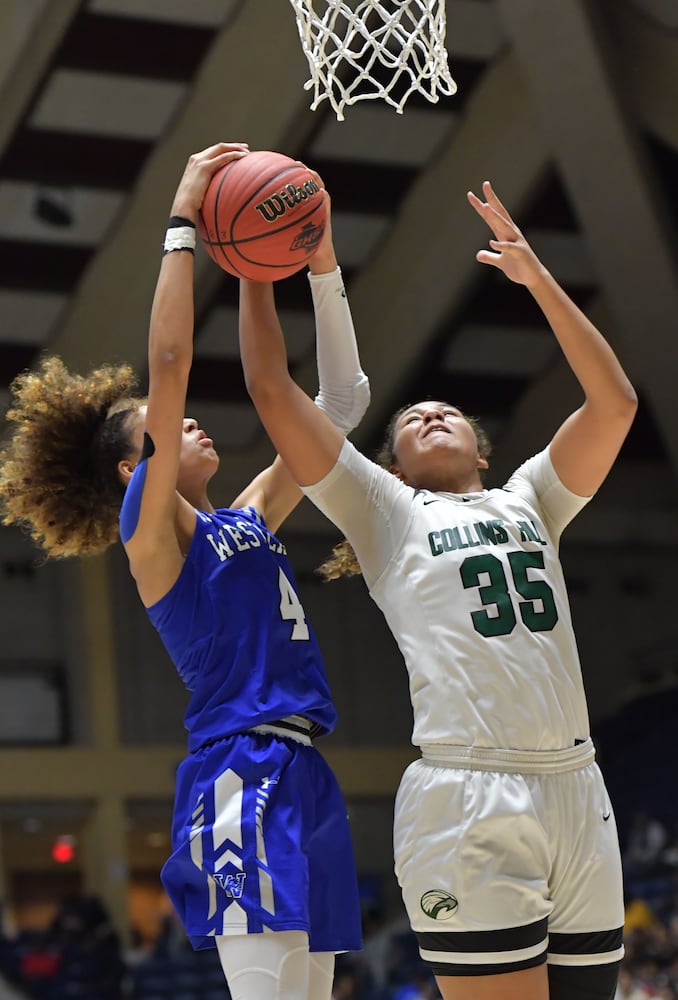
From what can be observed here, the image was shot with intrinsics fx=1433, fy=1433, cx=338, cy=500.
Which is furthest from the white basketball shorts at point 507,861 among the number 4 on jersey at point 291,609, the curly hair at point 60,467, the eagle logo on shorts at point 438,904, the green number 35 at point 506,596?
the curly hair at point 60,467

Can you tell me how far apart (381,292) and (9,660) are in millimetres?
5989

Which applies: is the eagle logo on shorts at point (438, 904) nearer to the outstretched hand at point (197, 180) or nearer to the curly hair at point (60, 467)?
the curly hair at point (60, 467)

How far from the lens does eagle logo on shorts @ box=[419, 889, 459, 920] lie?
122 inches

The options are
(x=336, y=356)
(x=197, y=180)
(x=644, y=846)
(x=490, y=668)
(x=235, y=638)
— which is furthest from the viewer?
(x=644, y=846)

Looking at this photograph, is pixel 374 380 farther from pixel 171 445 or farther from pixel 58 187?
pixel 171 445

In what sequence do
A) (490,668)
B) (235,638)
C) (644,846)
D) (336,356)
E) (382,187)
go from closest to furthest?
(490,668)
(235,638)
(336,356)
(644,846)
(382,187)

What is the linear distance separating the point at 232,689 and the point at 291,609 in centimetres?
25

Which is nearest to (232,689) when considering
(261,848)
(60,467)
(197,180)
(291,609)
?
(291,609)

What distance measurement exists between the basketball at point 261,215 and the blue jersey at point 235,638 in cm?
60

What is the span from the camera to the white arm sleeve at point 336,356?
12.2 feet

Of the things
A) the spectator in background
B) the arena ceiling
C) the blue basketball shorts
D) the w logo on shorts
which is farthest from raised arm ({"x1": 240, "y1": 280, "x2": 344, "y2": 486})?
the spectator in background

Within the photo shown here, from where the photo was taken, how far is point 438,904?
10.2 feet

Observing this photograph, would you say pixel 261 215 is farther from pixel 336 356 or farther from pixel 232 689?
pixel 232 689

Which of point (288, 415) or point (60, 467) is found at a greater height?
point (288, 415)
